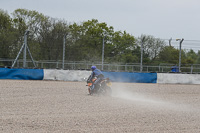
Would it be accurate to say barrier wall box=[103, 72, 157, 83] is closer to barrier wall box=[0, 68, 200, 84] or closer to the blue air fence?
barrier wall box=[0, 68, 200, 84]

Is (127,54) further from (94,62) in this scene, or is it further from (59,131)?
(59,131)

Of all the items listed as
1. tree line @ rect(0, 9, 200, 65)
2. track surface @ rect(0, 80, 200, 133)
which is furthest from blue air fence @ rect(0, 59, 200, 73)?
track surface @ rect(0, 80, 200, 133)

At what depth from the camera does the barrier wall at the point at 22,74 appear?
70.7 ft

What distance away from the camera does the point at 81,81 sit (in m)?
22.9

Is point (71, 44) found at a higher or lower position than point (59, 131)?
higher

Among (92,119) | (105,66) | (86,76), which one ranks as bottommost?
(92,119)

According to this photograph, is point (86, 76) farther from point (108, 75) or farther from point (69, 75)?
point (108, 75)

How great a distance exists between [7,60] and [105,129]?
1962 centimetres

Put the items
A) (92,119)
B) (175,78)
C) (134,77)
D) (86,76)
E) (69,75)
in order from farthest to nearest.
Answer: (175,78), (134,77), (69,75), (86,76), (92,119)

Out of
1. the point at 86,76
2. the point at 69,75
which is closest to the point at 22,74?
the point at 69,75

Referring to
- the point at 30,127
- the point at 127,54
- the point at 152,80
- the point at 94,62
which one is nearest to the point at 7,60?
the point at 94,62

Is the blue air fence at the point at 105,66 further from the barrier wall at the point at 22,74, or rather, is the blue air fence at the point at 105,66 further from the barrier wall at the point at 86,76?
the barrier wall at the point at 22,74

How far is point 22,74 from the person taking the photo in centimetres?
2194

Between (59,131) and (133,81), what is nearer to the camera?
(59,131)
